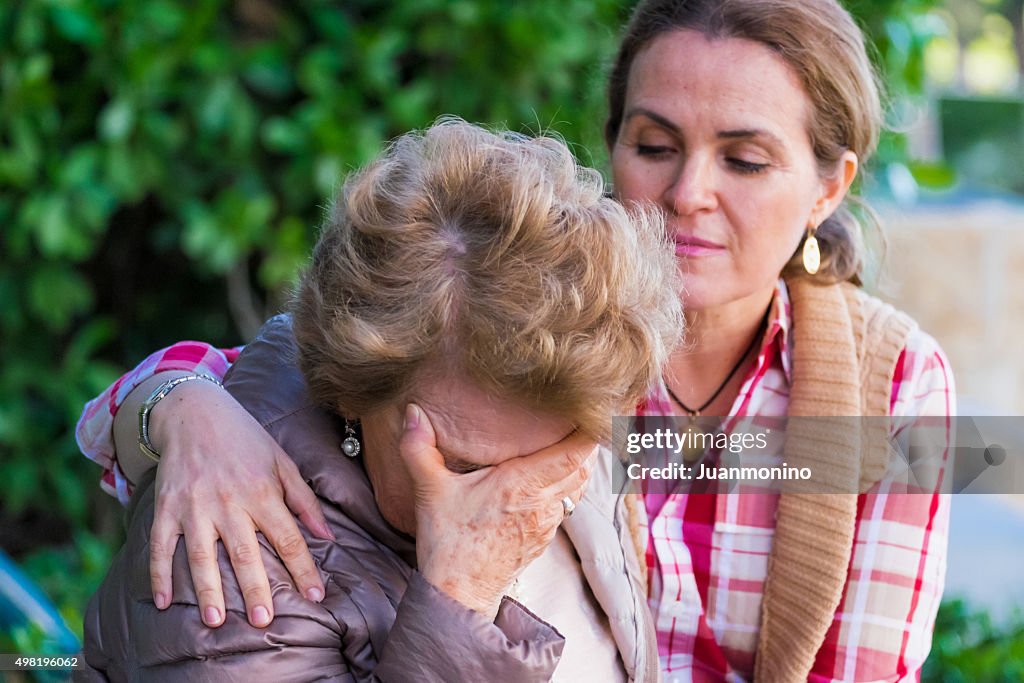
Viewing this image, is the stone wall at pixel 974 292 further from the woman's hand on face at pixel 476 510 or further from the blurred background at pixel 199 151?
the woman's hand on face at pixel 476 510

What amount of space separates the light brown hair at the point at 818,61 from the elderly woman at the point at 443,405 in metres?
0.72

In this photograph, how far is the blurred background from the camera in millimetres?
3338

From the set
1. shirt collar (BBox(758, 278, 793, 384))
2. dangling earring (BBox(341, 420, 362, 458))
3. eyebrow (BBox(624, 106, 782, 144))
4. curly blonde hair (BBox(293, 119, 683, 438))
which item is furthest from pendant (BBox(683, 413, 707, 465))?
dangling earring (BBox(341, 420, 362, 458))

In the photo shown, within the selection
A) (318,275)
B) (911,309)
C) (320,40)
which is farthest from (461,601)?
(911,309)

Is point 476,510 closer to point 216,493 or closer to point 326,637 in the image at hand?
point 326,637

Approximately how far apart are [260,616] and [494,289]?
529 mm

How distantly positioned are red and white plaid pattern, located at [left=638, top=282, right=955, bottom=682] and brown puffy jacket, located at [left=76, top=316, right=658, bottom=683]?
2.23 ft

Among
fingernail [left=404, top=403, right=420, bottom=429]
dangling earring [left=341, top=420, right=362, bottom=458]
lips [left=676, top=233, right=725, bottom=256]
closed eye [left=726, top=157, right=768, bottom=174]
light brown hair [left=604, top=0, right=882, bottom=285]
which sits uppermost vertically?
light brown hair [left=604, top=0, right=882, bottom=285]

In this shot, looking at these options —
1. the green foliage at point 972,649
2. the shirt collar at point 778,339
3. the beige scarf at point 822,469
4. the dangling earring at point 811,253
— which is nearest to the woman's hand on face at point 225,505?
the beige scarf at point 822,469

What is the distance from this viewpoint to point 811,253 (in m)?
2.38

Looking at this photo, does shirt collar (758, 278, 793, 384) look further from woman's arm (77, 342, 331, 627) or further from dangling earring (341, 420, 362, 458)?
woman's arm (77, 342, 331, 627)

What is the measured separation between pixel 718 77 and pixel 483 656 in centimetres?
121

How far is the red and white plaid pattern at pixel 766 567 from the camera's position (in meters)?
2.10

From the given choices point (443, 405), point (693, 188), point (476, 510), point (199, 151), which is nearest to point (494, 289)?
point (443, 405)
